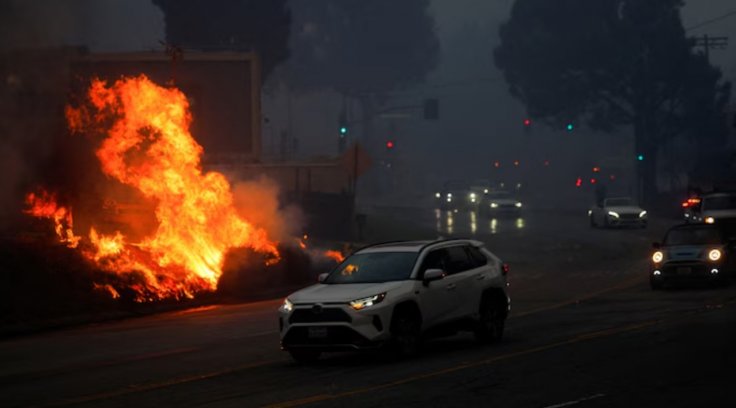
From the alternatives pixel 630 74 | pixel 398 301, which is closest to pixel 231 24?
pixel 630 74

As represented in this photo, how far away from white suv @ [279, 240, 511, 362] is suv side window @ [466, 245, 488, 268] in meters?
0.02

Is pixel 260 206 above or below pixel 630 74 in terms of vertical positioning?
below

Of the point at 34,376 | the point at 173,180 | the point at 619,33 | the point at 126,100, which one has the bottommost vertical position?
the point at 34,376

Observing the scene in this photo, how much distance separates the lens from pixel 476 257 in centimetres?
1964

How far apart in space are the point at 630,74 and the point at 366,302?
81.8m

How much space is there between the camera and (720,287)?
99.2ft

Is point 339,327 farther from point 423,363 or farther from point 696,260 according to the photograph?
point 696,260

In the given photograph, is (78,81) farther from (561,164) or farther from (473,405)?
(561,164)

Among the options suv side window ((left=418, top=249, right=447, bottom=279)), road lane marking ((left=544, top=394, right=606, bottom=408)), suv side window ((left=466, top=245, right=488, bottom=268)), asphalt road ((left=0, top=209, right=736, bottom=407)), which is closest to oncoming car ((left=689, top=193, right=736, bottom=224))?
asphalt road ((left=0, top=209, right=736, bottom=407))

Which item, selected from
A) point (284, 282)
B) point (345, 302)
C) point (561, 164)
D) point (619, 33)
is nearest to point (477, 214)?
point (619, 33)

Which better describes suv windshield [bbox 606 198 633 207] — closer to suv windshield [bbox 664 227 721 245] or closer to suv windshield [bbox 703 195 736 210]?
suv windshield [bbox 703 195 736 210]

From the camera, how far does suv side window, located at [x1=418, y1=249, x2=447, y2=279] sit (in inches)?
716

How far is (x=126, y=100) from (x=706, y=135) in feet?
236

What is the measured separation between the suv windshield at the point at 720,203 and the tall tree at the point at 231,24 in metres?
54.2
